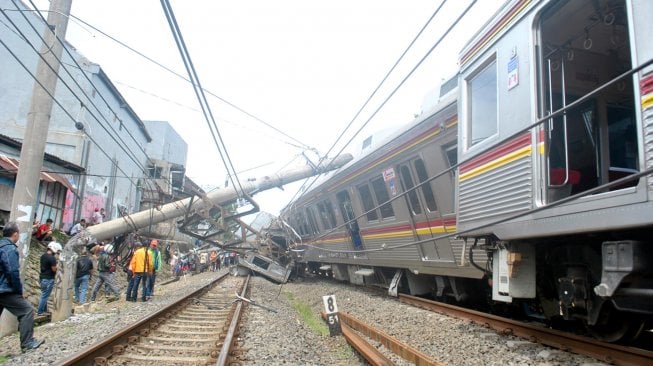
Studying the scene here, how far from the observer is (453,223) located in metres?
7.01

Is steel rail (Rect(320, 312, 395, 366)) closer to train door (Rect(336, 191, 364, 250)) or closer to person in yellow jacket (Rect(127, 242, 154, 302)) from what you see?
train door (Rect(336, 191, 364, 250))

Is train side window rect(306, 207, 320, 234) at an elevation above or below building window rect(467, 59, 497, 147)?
below

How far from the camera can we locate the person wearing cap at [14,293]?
561 cm

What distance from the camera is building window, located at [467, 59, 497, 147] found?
485 cm

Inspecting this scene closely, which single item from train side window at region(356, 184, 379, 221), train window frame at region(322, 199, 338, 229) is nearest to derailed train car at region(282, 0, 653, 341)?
train side window at region(356, 184, 379, 221)

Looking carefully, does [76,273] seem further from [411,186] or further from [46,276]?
[411,186]

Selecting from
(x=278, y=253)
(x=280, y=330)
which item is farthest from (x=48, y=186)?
(x=280, y=330)

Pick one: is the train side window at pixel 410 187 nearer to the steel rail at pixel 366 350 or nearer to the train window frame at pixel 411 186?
the train window frame at pixel 411 186

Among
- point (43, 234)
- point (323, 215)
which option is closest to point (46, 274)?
point (43, 234)

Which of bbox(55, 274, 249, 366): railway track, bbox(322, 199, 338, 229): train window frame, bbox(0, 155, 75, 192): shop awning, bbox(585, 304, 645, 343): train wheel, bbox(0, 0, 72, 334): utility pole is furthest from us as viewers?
bbox(0, 155, 75, 192): shop awning

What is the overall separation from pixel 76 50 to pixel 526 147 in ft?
82.4

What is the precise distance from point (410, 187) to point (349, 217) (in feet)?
12.7

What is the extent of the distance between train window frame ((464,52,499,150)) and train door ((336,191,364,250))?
626cm

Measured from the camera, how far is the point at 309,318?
32.0 ft
